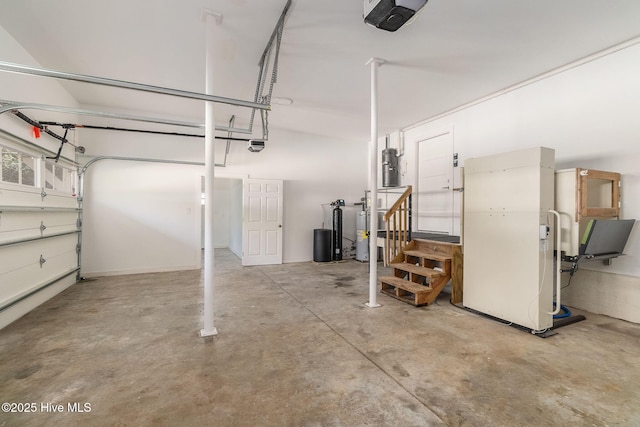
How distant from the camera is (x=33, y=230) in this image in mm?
3680

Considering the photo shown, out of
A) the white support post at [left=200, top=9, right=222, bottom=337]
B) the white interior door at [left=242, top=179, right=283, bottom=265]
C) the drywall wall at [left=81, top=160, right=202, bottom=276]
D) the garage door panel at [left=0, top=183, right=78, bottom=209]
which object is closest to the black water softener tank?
the white interior door at [left=242, top=179, right=283, bottom=265]

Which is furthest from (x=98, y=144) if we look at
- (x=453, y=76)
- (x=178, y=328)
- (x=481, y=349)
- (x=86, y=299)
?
(x=481, y=349)

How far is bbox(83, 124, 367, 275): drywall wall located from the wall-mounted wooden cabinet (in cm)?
499

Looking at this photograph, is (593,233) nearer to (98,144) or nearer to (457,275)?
(457,275)

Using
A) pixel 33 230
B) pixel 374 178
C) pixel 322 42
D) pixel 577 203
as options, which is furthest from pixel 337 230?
pixel 33 230

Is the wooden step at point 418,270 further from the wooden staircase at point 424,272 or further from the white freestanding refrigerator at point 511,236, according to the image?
the white freestanding refrigerator at point 511,236

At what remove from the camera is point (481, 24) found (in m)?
3.11

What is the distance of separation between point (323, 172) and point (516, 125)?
4.26 meters

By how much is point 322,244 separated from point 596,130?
5.21 meters

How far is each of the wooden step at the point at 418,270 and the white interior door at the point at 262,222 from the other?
10.8ft

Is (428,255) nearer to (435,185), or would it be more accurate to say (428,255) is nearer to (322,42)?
(435,185)

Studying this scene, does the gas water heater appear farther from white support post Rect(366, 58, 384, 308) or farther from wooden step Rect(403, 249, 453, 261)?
white support post Rect(366, 58, 384, 308)

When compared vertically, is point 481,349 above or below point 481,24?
below

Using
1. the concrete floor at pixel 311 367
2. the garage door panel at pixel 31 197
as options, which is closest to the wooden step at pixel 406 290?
the concrete floor at pixel 311 367
